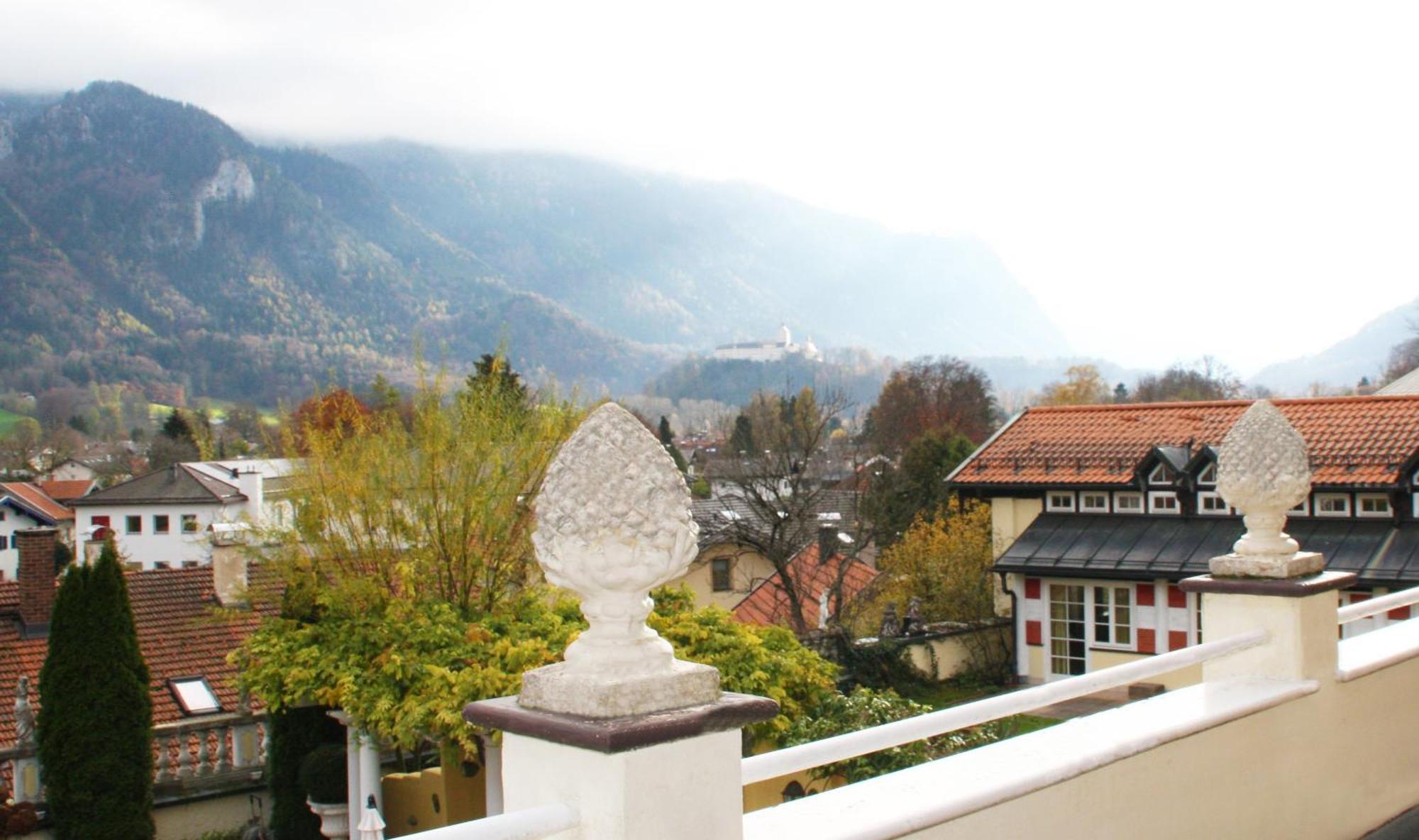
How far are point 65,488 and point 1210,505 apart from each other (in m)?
65.8

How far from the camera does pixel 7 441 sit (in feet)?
310

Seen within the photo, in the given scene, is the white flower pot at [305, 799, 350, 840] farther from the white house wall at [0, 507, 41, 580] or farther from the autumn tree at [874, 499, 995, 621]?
the white house wall at [0, 507, 41, 580]

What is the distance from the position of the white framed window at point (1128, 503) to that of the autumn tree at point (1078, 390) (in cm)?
6197

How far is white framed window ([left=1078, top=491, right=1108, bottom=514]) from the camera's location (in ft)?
87.9

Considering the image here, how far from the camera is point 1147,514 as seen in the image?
1029 inches

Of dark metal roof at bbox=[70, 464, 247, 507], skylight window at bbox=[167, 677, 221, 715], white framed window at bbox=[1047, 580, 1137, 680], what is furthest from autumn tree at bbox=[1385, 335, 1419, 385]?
Result: skylight window at bbox=[167, 677, 221, 715]

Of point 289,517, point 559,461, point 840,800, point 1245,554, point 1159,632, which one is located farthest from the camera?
point 1159,632

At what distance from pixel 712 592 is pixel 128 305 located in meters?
170

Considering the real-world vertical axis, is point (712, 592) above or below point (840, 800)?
below

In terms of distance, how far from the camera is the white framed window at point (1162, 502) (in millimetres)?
25906

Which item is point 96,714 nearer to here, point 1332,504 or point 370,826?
point 370,826

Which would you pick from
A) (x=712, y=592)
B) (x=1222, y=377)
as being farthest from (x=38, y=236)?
(x=712, y=592)

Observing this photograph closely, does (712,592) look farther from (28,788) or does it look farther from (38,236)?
(38,236)

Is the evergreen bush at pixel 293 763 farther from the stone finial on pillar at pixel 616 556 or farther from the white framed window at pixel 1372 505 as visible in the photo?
the white framed window at pixel 1372 505
